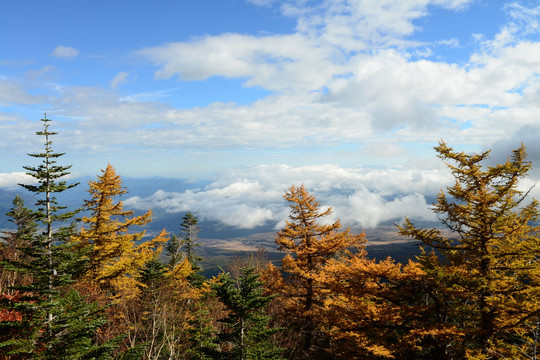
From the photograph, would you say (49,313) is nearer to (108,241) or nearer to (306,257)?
(108,241)

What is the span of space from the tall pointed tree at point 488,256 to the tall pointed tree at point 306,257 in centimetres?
780

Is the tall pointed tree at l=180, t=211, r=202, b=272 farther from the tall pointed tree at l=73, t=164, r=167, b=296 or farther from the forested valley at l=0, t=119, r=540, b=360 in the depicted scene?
the forested valley at l=0, t=119, r=540, b=360

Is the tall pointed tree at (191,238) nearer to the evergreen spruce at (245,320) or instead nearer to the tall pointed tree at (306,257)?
the tall pointed tree at (306,257)

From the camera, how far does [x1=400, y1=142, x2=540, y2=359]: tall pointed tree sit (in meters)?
11.8

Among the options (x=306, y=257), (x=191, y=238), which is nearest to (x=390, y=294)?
(x=306, y=257)

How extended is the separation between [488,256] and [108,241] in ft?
72.0

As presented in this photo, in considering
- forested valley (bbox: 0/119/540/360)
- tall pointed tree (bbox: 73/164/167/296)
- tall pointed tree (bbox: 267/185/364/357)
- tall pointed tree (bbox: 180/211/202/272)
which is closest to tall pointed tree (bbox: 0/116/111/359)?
forested valley (bbox: 0/119/540/360)

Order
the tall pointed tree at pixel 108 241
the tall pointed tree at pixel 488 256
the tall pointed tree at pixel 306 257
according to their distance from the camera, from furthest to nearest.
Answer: the tall pointed tree at pixel 306 257, the tall pointed tree at pixel 108 241, the tall pointed tree at pixel 488 256

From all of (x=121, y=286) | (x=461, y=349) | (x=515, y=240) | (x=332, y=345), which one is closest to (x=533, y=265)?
(x=515, y=240)

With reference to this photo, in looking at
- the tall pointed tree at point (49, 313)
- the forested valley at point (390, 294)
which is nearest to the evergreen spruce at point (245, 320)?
the forested valley at point (390, 294)

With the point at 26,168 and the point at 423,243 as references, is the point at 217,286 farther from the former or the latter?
the point at 423,243

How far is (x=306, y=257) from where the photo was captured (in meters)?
21.0

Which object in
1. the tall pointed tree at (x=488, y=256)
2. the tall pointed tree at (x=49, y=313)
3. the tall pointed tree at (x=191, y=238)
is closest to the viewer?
the tall pointed tree at (x=49, y=313)

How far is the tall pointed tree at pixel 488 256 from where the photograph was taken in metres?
11.8
